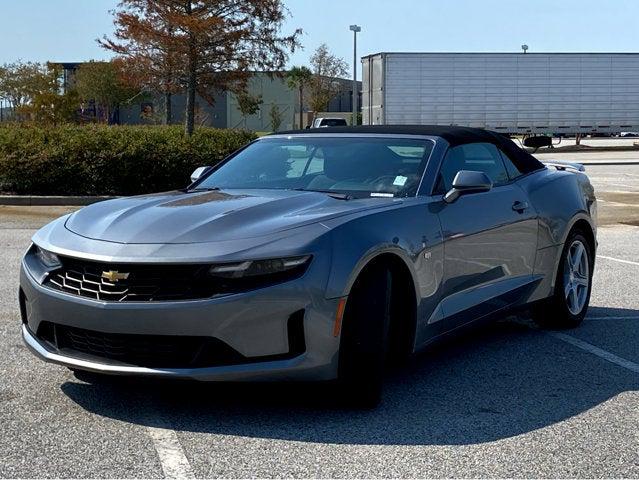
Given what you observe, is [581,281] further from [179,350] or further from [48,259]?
[48,259]

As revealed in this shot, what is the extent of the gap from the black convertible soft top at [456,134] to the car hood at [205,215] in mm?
923

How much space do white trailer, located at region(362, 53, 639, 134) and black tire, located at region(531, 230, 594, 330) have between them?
30.1m

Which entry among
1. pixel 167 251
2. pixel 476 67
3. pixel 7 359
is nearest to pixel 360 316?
pixel 167 251

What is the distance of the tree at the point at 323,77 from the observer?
227ft

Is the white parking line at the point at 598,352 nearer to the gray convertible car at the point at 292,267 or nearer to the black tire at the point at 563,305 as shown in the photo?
the black tire at the point at 563,305

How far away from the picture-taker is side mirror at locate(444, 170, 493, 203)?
5547 mm

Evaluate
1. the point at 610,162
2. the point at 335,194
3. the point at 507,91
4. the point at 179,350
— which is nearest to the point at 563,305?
the point at 335,194

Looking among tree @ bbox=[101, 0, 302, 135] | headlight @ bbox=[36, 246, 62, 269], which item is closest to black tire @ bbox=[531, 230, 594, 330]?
headlight @ bbox=[36, 246, 62, 269]

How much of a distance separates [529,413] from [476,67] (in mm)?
35218

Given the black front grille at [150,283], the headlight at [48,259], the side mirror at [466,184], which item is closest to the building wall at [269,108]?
the side mirror at [466,184]

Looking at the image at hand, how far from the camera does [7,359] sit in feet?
19.0

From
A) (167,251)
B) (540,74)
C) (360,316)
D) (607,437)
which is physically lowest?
(607,437)

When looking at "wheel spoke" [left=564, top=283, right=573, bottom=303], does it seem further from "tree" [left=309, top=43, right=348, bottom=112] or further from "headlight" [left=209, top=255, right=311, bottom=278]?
"tree" [left=309, top=43, right=348, bottom=112]

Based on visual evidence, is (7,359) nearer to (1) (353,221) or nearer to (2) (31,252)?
(2) (31,252)
